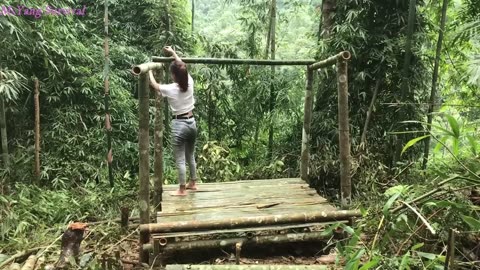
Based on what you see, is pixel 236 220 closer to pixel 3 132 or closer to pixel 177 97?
pixel 177 97

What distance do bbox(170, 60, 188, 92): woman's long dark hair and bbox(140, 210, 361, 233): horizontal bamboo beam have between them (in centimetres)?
125

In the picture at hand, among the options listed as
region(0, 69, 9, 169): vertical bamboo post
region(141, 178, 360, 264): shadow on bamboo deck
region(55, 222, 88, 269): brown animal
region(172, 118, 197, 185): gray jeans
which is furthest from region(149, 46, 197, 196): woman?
region(0, 69, 9, 169): vertical bamboo post

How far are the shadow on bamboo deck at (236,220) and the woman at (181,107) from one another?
44cm

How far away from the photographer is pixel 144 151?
321 cm

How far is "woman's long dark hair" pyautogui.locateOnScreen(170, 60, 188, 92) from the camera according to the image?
3.67 metres

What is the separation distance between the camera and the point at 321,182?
550 centimetres

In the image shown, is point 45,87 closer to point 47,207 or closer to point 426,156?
point 47,207

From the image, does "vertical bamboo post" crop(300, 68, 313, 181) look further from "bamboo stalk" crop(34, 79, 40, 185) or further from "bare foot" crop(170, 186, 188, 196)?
"bamboo stalk" crop(34, 79, 40, 185)

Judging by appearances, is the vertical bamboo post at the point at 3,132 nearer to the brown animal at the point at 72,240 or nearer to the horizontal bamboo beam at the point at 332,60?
the brown animal at the point at 72,240

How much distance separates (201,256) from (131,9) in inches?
203

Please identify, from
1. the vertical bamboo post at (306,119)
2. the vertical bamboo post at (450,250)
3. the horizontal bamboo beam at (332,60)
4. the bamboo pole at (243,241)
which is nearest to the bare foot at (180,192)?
the bamboo pole at (243,241)

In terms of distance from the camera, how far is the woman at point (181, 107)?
370 centimetres

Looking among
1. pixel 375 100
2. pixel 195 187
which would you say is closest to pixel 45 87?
pixel 195 187

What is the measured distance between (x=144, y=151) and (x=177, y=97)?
0.76m
